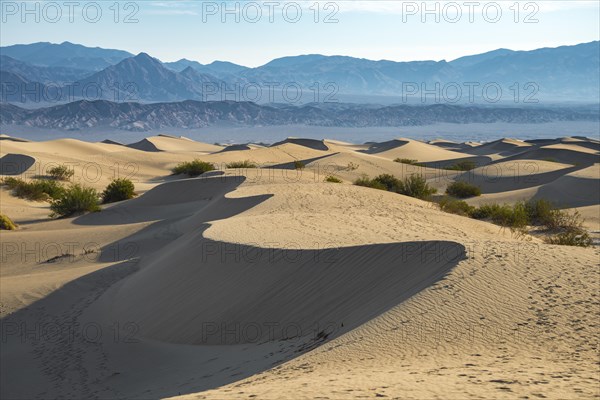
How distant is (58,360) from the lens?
10242mm

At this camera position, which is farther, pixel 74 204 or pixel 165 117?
pixel 165 117

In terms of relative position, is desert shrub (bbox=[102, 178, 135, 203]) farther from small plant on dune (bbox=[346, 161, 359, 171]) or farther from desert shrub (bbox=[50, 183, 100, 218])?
small plant on dune (bbox=[346, 161, 359, 171])

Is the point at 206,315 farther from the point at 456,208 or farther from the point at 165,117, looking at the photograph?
the point at 165,117

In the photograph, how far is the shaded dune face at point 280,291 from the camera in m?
9.20

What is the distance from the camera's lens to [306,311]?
942 cm

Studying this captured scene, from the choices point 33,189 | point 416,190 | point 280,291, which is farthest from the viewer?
point 33,189

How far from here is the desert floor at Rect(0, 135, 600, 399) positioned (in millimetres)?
6807

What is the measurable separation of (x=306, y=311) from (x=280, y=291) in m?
0.96

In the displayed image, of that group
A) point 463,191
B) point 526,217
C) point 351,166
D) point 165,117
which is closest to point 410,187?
point 463,191

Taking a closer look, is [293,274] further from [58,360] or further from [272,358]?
[58,360]

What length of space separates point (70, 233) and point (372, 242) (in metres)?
11.9

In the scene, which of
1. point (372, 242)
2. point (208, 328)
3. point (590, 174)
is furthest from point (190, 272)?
point (590, 174)

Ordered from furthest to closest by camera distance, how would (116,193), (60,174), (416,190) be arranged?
(60,174)
(116,193)
(416,190)

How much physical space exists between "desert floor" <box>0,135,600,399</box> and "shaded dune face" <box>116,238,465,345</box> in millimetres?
32
